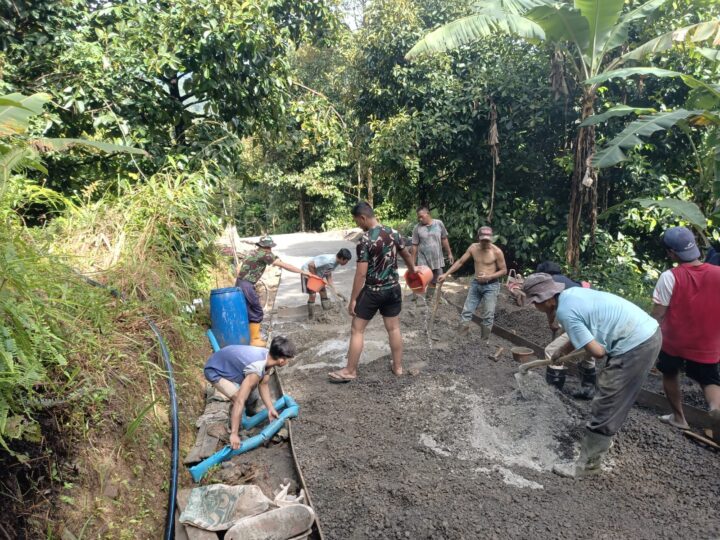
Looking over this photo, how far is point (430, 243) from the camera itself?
24.1 feet

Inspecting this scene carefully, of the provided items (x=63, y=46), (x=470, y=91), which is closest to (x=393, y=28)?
(x=470, y=91)

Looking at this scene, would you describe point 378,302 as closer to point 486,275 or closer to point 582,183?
point 486,275

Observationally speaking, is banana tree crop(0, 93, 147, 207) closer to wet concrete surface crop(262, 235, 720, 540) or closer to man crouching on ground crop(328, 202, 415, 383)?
man crouching on ground crop(328, 202, 415, 383)

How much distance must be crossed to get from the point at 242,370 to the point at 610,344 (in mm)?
2937

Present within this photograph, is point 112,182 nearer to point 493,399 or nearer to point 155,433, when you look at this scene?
point 155,433

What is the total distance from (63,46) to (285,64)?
291 cm

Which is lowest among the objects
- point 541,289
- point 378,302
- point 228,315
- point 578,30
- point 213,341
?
point 213,341

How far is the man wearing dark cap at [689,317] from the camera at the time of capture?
11.9 ft

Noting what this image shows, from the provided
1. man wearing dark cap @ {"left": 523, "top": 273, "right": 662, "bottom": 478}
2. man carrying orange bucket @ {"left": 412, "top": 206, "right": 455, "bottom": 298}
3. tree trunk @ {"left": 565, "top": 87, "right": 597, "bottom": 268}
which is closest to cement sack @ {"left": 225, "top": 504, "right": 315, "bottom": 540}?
man wearing dark cap @ {"left": 523, "top": 273, "right": 662, "bottom": 478}

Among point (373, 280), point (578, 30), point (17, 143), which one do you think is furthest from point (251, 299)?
point (578, 30)

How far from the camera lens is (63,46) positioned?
568 cm

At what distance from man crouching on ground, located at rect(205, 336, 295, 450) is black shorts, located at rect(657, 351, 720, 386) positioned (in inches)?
123

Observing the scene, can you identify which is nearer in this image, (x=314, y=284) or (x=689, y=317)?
(x=689, y=317)

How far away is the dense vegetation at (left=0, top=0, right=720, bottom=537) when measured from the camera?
3168 mm
